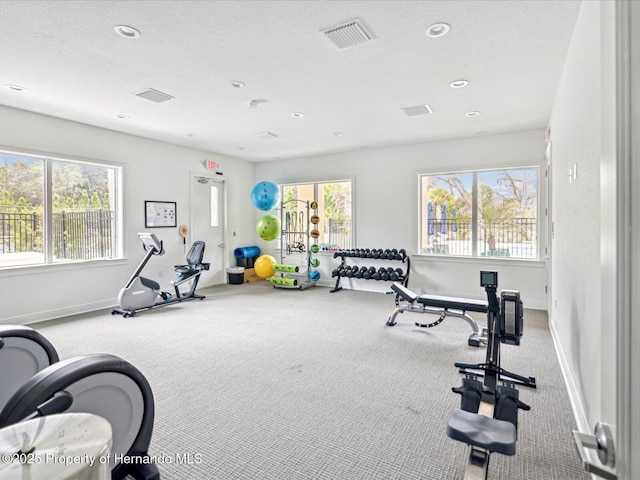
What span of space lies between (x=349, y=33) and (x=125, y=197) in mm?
4701

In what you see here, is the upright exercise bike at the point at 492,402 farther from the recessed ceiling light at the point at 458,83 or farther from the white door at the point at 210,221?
the white door at the point at 210,221

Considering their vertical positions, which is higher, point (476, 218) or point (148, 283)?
point (476, 218)

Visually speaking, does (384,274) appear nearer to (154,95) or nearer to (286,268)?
(286,268)

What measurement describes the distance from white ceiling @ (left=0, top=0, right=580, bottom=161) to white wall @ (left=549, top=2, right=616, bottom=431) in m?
0.56

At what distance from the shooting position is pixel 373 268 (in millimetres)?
6691

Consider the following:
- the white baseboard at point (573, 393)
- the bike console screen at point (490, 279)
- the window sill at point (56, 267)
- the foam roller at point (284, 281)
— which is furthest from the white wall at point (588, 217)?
the window sill at point (56, 267)

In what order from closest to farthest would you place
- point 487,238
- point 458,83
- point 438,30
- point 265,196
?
1. point 438,30
2. point 458,83
3. point 487,238
4. point 265,196

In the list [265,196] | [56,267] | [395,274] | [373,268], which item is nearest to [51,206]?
[56,267]

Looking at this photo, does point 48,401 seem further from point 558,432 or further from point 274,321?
point 274,321

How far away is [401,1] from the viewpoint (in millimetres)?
2420

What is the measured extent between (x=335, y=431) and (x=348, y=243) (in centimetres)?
524

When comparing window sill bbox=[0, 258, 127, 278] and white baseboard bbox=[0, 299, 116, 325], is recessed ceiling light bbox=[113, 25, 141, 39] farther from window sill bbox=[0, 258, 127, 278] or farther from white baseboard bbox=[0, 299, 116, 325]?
white baseboard bbox=[0, 299, 116, 325]

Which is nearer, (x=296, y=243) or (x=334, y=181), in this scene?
(x=334, y=181)

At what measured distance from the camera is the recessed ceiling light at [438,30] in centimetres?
270
